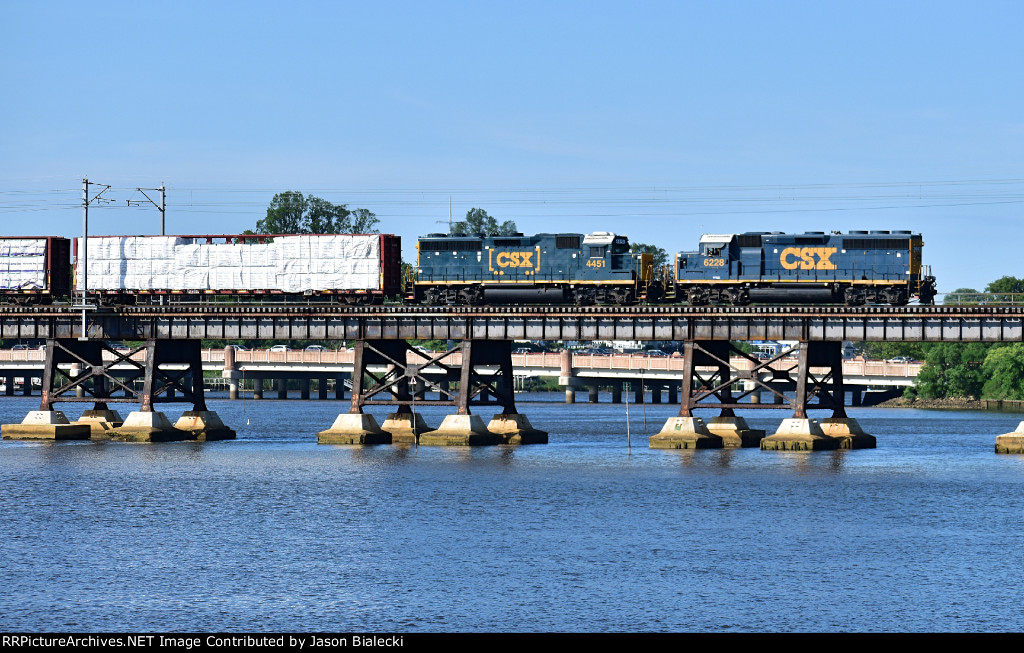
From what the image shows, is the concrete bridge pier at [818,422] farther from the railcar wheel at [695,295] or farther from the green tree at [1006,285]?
the green tree at [1006,285]

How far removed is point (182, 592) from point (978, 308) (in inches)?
1991

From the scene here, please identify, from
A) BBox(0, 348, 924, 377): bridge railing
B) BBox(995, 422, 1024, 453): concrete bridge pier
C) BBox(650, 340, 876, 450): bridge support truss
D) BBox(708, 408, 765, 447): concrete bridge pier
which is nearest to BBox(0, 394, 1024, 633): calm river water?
BBox(995, 422, 1024, 453): concrete bridge pier

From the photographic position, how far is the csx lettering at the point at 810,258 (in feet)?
260

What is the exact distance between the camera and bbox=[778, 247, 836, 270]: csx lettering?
79375mm

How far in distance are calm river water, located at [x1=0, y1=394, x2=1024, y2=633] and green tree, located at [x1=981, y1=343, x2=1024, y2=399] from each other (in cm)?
7708

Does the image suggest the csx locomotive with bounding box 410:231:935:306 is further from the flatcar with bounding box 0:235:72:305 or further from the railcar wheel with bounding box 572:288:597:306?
the flatcar with bounding box 0:235:72:305

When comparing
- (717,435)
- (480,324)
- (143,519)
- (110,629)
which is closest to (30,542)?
(143,519)

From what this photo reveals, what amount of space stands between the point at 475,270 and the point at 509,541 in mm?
40166

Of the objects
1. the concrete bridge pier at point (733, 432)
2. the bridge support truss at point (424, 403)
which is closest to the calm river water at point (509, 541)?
the bridge support truss at point (424, 403)

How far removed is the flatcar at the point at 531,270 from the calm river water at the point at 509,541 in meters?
10.2

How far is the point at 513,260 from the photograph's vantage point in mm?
83438

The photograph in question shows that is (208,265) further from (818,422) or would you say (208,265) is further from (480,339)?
(818,422)

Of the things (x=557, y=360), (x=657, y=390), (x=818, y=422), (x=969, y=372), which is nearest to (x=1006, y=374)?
(x=969, y=372)

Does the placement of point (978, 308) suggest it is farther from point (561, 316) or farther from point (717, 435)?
point (561, 316)
